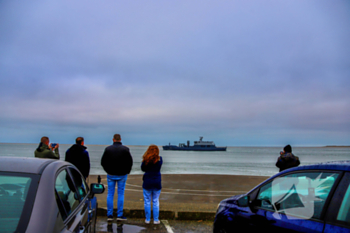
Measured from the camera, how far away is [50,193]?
2309 millimetres

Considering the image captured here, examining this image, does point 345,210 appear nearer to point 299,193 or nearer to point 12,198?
point 299,193

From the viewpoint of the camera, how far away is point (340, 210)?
239cm

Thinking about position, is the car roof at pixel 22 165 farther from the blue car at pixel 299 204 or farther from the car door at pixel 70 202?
the blue car at pixel 299 204

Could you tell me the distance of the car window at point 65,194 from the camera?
8.30 feet

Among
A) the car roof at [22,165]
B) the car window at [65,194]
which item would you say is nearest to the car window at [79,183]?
the car window at [65,194]

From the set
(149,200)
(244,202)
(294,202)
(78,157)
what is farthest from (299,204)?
(78,157)

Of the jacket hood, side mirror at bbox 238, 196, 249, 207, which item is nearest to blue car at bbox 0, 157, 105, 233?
side mirror at bbox 238, 196, 249, 207

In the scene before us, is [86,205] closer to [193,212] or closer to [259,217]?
[259,217]

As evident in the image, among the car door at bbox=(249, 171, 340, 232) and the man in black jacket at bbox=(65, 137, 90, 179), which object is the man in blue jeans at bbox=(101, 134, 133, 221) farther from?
the car door at bbox=(249, 171, 340, 232)

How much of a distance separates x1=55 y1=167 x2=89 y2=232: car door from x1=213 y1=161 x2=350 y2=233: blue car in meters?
1.88

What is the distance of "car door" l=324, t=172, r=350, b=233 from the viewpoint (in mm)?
2307

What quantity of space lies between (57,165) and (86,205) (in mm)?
1012

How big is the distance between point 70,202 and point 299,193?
97.4 inches

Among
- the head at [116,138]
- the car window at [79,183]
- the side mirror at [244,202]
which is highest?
the head at [116,138]
